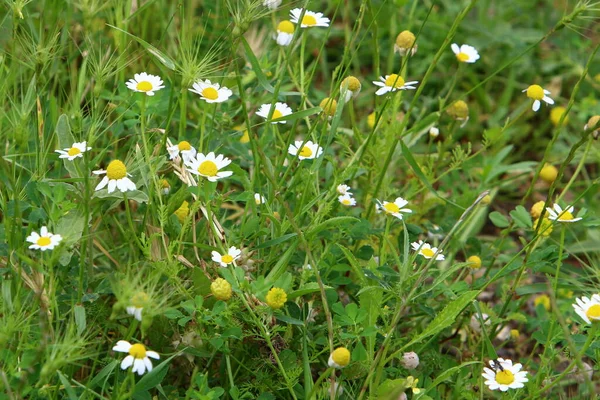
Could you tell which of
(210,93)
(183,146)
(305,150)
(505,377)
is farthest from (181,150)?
(505,377)

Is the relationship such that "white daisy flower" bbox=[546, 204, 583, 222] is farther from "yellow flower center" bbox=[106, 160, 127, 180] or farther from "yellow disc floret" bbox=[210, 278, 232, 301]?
"yellow flower center" bbox=[106, 160, 127, 180]

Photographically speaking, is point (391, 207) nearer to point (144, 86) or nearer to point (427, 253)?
point (427, 253)

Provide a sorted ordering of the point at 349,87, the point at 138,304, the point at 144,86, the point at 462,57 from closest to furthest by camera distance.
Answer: the point at 138,304, the point at 144,86, the point at 349,87, the point at 462,57

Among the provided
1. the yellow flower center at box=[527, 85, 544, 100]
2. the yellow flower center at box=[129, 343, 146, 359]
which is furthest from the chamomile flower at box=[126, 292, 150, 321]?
the yellow flower center at box=[527, 85, 544, 100]

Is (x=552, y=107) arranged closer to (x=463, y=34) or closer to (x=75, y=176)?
(x=463, y=34)

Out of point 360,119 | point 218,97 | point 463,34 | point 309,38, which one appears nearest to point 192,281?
point 218,97

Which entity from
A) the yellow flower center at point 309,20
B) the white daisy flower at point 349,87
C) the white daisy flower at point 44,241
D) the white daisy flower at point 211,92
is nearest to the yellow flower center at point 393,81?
the white daisy flower at point 349,87
